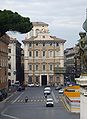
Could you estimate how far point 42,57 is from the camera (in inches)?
4518

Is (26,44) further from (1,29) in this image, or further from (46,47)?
(1,29)

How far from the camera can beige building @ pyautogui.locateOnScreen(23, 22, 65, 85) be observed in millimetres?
113938

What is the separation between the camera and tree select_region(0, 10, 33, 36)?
182 ft

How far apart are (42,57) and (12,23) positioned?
5844 centimetres

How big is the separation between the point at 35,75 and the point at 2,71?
111 feet

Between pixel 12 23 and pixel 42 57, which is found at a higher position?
pixel 42 57

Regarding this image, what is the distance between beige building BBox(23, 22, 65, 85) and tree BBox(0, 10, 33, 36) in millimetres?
Result: 56043

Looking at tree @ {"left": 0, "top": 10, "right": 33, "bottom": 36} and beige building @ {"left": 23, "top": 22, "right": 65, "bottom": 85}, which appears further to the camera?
beige building @ {"left": 23, "top": 22, "right": 65, "bottom": 85}

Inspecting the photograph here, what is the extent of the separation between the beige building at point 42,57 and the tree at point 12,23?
56.0m

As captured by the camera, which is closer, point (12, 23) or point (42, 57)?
point (12, 23)

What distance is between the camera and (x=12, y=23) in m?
56.5

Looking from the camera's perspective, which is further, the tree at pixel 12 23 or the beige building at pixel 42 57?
the beige building at pixel 42 57

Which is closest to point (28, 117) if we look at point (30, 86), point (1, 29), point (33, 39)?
point (1, 29)

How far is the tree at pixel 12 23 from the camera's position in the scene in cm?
5556
